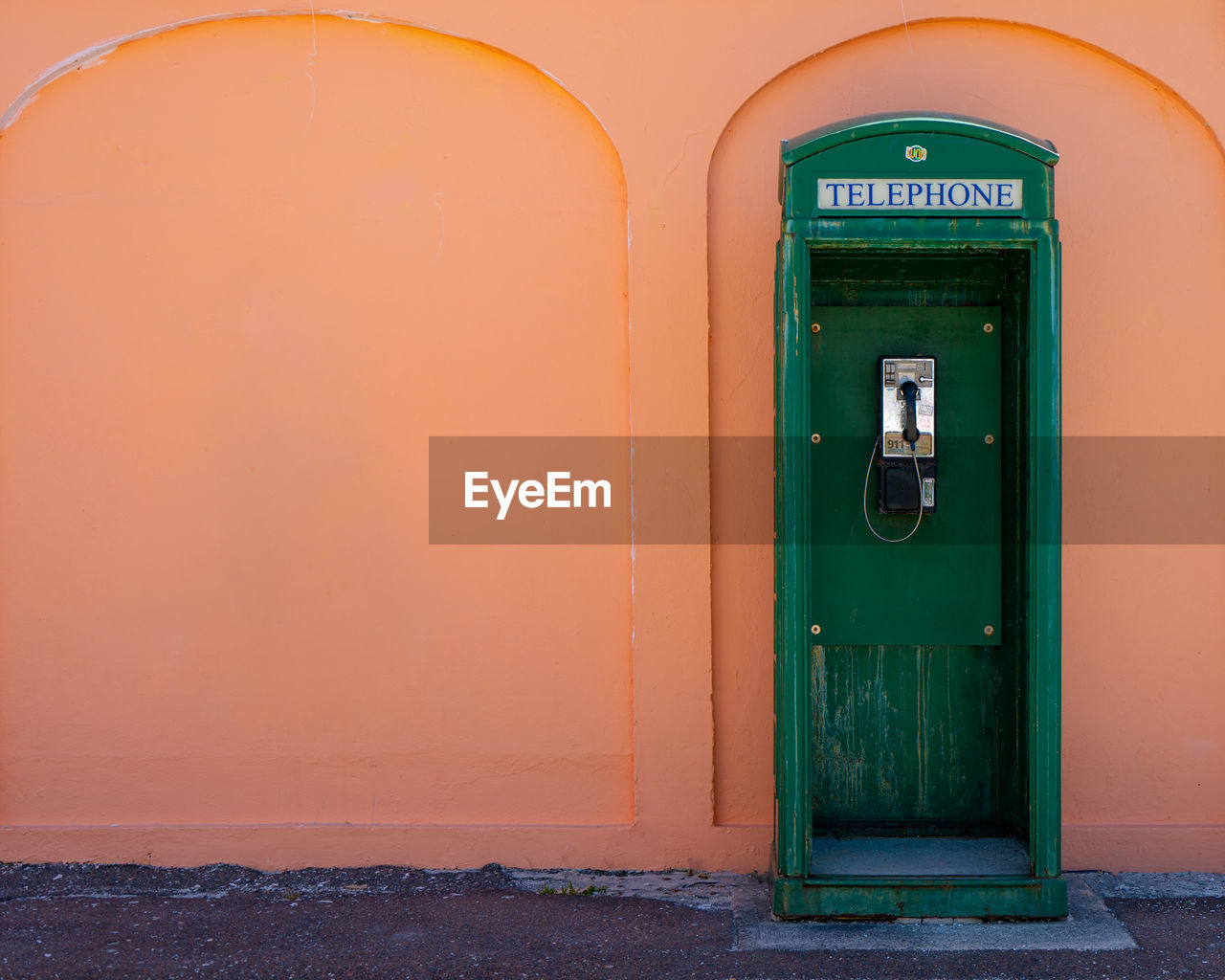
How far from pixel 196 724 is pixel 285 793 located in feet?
1.48

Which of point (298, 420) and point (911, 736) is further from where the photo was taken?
point (298, 420)

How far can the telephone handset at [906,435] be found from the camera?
373 centimetres

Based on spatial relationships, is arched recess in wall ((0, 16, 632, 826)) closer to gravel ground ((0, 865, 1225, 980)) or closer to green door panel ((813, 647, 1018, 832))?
gravel ground ((0, 865, 1225, 980))

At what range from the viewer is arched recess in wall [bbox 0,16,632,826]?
4.29 m

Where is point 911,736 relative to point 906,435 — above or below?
below

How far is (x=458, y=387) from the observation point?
430 centimetres

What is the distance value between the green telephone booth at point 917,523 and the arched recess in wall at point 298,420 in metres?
0.85

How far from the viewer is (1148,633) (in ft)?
13.9

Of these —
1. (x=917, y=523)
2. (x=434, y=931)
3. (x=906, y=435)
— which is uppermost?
(x=906, y=435)
